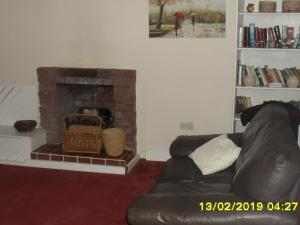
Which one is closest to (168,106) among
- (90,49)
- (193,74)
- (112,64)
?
(193,74)

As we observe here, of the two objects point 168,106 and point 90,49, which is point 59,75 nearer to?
point 90,49

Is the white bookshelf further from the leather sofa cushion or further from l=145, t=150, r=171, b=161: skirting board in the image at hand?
the leather sofa cushion

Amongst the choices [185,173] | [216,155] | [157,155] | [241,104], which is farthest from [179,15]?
[185,173]

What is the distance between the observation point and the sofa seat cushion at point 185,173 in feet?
10.3

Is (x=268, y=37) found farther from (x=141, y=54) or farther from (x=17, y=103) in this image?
(x=17, y=103)

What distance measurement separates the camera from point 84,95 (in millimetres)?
5020

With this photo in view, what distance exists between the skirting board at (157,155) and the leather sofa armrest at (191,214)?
2.28 meters

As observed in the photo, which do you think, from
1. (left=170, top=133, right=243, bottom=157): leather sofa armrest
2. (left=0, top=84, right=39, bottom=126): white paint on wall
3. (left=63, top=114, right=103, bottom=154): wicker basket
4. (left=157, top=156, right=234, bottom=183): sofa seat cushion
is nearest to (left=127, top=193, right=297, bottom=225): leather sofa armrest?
(left=157, top=156, right=234, bottom=183): sofa seat cushion

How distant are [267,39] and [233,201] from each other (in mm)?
2493

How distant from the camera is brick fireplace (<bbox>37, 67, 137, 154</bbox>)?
4.58 metres

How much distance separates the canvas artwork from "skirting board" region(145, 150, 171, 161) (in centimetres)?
131

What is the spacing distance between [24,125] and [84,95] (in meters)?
0.80

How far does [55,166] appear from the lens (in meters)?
4.52

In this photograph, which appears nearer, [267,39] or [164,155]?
[267,39]
